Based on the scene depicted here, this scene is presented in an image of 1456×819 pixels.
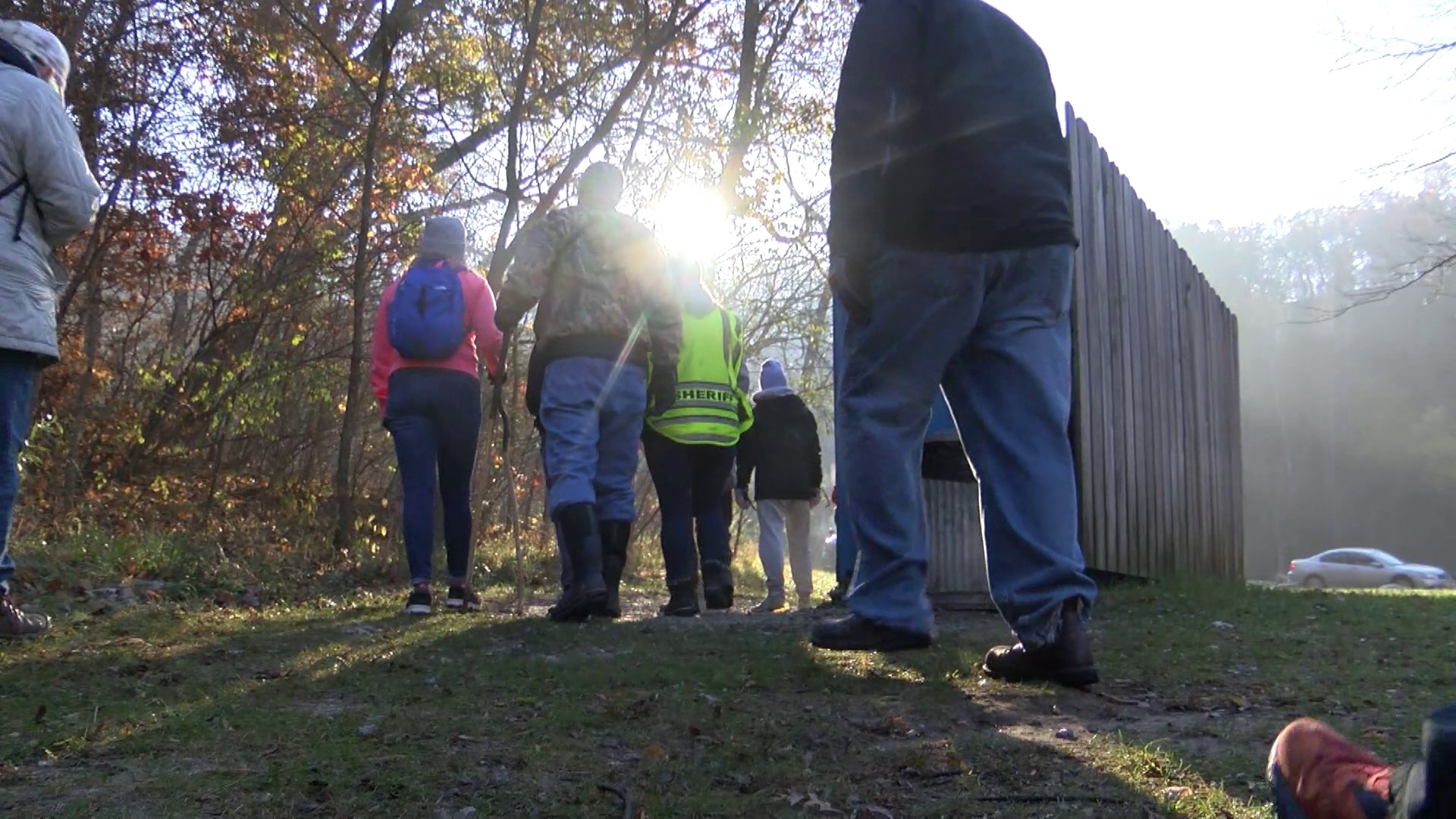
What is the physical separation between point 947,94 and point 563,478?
2532 millimetres

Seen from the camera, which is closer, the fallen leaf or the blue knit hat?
the fallen leaf

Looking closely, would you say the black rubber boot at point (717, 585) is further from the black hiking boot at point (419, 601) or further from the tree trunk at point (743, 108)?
the tree trunk at point (743, 108)

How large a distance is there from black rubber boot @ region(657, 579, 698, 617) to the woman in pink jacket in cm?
103

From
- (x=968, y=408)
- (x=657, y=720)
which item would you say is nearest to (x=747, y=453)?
(x=968, y=408)

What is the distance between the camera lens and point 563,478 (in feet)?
17.2

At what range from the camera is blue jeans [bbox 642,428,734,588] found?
247 inches

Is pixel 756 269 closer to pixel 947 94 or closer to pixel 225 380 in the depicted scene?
pixel 225 380

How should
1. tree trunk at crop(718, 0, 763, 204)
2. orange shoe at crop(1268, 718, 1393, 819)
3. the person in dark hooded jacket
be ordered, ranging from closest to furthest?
orange shoe at crop(1268, 718, 1393, 819) < the person in dark hooded jacket < tree trunk at crop(718, 0, 763, 204)

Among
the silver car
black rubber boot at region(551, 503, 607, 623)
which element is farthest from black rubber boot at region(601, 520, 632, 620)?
the silver car

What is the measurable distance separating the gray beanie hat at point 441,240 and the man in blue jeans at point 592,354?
43cm

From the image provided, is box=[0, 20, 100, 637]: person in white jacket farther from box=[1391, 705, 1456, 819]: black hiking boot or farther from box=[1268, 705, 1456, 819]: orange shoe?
box=[1391, 705, 1456, 819]: black hiking boot

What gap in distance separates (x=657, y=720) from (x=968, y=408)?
128cm

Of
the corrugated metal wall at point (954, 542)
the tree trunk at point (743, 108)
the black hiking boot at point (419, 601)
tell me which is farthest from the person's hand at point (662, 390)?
the tree trunk at point (743, 108)

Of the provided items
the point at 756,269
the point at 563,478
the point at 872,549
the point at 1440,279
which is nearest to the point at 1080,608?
the point at 872,549
